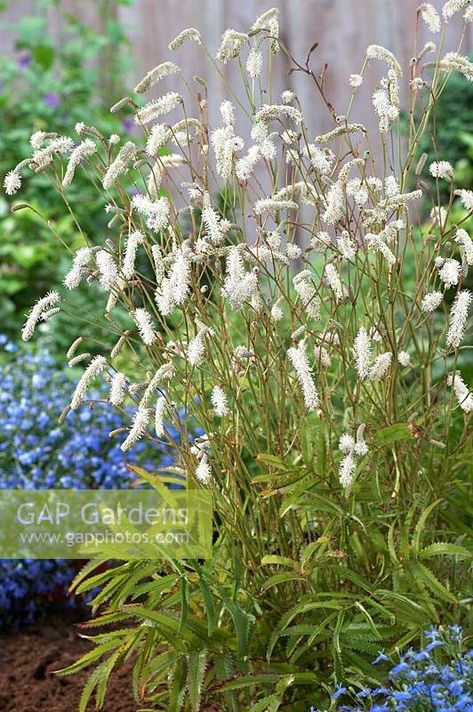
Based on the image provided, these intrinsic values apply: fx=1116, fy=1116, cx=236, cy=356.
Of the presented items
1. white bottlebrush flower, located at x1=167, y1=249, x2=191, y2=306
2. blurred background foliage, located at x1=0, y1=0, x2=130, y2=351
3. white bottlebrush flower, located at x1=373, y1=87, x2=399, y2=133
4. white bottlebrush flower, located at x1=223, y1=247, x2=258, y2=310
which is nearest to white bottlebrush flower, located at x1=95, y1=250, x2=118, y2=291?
white bottlebrush flower, located at x1=167, y1=249, x2=191, y2=306

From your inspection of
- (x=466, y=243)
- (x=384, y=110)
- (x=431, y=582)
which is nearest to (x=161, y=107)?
(x=384, y=110)

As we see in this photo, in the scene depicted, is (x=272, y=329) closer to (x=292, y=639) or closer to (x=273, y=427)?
(x=273, y=427)

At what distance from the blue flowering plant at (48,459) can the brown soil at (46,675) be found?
0.09 m

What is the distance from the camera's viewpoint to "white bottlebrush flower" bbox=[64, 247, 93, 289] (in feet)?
6.72

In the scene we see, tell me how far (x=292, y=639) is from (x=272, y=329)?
2.06 ft

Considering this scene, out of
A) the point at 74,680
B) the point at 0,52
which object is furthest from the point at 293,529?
the point at 0,52

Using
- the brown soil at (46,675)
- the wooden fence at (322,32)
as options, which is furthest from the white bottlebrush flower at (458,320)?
the wooden fence at (322,32)

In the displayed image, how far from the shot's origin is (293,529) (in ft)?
7.74

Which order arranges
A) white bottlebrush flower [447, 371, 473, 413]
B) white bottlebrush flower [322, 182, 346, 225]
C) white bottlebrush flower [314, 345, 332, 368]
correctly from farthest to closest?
white bottlebrush flower [314, 345, 332, 368] < white bottlebrush flower [447, 371, 473, 413] < white bottlebrush flower [322, 182, 346, 225]

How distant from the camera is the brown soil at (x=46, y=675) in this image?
269cm

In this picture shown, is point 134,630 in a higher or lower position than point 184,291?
lower

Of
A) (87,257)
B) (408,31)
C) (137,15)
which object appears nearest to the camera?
(87,257)

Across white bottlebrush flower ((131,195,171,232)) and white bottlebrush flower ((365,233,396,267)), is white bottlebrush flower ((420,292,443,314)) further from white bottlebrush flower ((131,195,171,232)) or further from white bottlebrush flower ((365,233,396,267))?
white bottlebrush flower ((131,195,171,232))

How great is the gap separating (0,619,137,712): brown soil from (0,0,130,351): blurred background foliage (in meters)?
1.86
